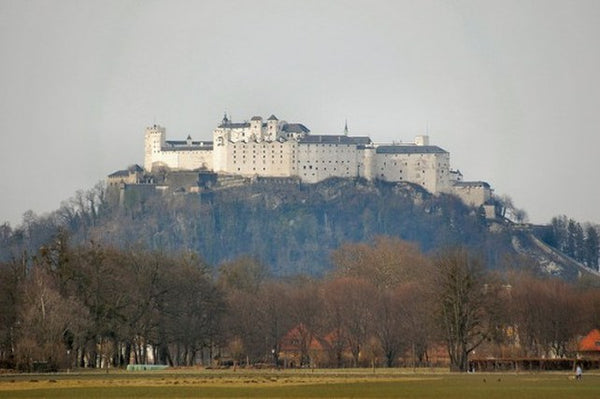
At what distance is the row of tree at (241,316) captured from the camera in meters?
Result: 97.1

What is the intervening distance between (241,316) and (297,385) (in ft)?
152

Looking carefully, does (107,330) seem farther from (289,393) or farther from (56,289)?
(289,393)

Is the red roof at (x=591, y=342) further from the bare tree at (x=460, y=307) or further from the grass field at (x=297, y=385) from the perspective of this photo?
the grass field at (x=297, y=385)

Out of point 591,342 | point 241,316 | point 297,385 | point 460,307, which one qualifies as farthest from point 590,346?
point 297,385

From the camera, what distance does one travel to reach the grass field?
63875 mm

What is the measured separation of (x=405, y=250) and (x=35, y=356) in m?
82.6

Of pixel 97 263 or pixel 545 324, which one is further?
pixel 545 324

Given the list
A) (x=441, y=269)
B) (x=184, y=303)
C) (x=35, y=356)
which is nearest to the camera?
(x=35, y=356)

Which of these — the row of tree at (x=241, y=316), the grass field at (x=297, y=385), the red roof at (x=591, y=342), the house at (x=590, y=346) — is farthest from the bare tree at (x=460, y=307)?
the red roof at (x=591, y=342)

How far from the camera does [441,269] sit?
10181 centimetres

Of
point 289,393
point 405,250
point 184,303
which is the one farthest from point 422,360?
point 405,250

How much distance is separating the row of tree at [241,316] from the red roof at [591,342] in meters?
0.83

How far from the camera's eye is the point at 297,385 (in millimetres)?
71938

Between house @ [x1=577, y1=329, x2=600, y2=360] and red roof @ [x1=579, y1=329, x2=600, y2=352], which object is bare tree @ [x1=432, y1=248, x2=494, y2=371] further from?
red roof @ [x1=579, y1=329, x2=600, y2=352]
